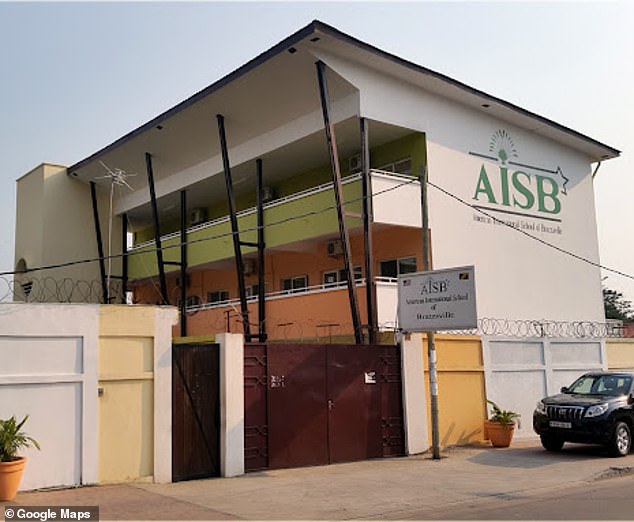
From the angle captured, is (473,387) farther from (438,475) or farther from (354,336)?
(438,475)

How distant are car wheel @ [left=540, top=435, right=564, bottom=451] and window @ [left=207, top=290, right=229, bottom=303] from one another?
50.5 ft

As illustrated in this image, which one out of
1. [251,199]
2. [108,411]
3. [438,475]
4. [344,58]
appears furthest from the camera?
[251,199]

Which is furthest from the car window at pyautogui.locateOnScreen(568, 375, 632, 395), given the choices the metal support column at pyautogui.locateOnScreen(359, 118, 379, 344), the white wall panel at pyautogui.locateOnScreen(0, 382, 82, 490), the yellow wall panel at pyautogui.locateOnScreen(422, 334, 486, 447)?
the white wall panel at pyautogui.locateOnScreen(0, 382, 82, 490)

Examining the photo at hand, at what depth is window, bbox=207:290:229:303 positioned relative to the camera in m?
28.3

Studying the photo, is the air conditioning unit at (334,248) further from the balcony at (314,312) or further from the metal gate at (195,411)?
the metal gate at (195,411)

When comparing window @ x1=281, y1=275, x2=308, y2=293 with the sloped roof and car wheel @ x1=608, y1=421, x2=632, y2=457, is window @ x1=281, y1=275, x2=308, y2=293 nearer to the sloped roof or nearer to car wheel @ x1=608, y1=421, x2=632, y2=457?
the sloped roof

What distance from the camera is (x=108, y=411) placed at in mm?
11648

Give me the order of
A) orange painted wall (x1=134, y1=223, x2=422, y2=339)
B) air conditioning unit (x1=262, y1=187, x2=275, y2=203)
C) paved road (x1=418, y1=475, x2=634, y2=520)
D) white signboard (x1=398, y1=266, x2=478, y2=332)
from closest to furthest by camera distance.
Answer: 1. paved road (x1=418, y1=475, x2=634, y2=520)
2. white signboard (x1=398, y1=266, x2=478, y2=332)
3. orange painted wall (x1=134, y1=223, x2=422, y2=339)
4. air conditioning unit (x1=262, y1=187, x2=275, y2=203)

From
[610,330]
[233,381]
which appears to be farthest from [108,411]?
[610,330]

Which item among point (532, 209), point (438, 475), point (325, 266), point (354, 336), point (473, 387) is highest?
point (532, 209)

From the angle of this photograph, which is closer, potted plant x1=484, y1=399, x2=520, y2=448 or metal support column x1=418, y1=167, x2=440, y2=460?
metal support column x1=418, y1=167, x2=440, y2=460

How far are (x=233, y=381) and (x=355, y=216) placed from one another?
6.67m

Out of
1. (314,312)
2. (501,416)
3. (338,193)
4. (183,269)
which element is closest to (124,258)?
(183,269)

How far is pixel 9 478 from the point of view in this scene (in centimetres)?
995
